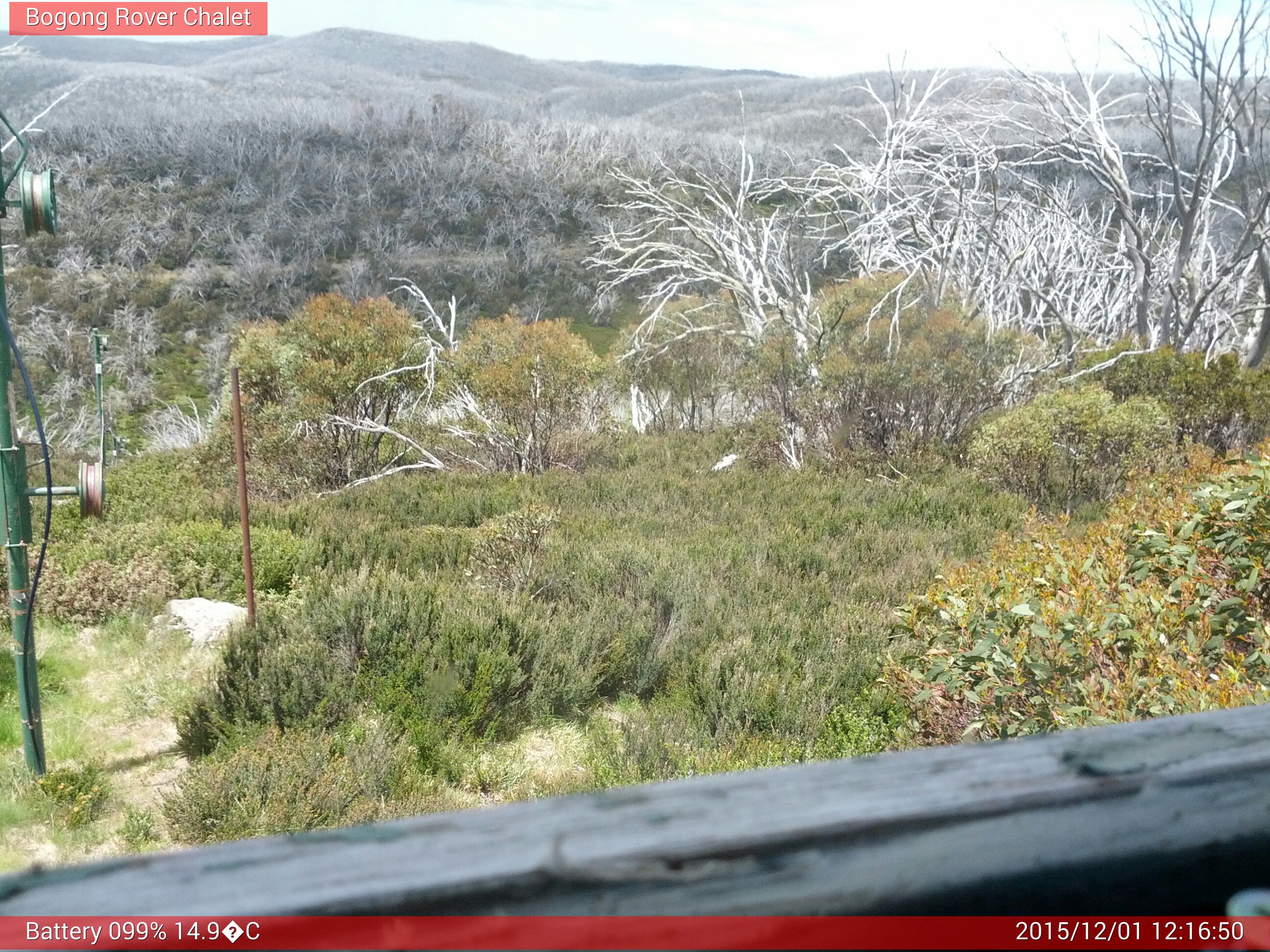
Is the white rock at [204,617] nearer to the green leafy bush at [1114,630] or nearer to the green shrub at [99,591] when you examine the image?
the green shrub at [99,591]

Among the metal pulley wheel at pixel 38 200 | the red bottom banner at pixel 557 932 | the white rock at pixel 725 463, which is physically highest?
the metal pulley wheel at pixel 38 200

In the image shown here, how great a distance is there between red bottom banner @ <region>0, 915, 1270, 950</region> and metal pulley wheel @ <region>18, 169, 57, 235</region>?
13.4ft

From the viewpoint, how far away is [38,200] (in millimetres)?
3955

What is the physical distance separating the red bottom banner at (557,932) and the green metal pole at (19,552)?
3.94 metres

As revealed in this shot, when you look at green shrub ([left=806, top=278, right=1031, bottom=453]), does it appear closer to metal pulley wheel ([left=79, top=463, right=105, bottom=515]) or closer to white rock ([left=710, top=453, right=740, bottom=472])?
white rock ([left=710, top=453, right=740, bottom=472])

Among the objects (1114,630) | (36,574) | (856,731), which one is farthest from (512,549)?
(1114,630)

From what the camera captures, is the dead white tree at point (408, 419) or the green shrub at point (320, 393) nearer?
the green shrub at point (320, 393)

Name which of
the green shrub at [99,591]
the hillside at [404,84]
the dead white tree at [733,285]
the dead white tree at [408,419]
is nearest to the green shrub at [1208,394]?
the dead white tree at [733,285]

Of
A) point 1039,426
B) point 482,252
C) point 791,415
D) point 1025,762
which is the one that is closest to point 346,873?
point 1025,762

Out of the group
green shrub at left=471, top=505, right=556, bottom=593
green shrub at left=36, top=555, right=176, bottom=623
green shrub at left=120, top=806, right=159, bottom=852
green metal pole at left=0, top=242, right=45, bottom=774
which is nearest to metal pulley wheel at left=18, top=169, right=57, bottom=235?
green metal pole at left=0, top=242, right=45, bottom=774

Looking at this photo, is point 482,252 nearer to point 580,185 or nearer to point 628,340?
point 580,185

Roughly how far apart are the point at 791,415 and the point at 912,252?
3.85 meters

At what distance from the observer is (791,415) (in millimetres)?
12070

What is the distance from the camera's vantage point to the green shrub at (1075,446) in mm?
9406
